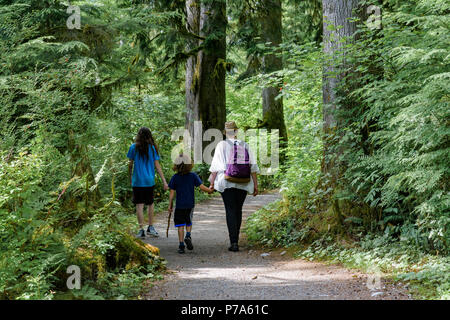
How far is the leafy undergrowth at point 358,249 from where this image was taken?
15.9 feet

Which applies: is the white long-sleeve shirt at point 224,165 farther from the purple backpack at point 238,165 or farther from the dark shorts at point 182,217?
the dark shorts at point 182,217

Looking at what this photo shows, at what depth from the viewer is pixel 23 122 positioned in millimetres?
7348

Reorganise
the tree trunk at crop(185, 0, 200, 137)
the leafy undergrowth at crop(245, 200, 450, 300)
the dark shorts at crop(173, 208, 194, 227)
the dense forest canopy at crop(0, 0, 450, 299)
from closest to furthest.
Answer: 1. the dense forest canopy at crop(0, 0, 450, 299)
2. the leafy undergrowth at crop(245, 200, 450, 300)
3. the dark shorts at crop(173, 208, 194, 227)
4. the tree trunk at crop(185, 0, 200, 137)

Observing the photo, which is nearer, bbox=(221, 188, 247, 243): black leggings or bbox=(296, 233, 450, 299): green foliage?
bbox=(296, 233, 450, 299): green foliage

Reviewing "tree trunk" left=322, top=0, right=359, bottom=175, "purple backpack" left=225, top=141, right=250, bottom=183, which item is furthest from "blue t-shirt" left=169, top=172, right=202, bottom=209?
"tree trunk" left=322, top=0, right=359, bottom=175

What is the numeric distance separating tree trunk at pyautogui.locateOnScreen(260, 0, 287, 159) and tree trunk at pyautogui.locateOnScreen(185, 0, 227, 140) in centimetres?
168

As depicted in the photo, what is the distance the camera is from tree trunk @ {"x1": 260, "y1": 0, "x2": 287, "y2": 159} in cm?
1498

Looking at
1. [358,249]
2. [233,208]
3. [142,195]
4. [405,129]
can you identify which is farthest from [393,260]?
[142,195]

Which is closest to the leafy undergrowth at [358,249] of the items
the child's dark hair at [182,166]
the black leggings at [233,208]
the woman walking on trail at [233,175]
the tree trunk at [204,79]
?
the black leggings at [233,208]

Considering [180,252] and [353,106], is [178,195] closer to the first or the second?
[180,252]

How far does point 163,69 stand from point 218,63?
6.35ft

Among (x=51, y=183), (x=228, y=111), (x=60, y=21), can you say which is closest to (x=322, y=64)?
(x=51, y=183)

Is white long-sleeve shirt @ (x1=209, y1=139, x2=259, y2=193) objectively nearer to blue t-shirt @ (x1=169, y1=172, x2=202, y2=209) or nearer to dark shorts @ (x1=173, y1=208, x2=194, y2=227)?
blue t-shirt @ (x1=169, y1=172, x2=202, y2=209)

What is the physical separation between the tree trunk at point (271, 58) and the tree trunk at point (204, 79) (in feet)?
5.52
